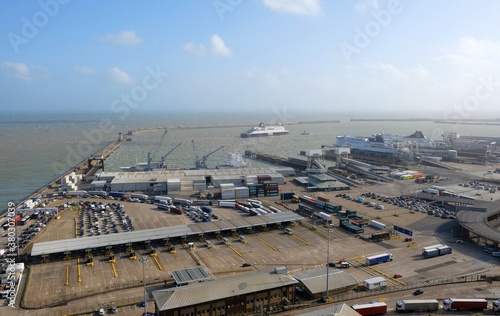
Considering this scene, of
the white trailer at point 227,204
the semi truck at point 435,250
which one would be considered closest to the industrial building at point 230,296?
the semi truck at point 435,250

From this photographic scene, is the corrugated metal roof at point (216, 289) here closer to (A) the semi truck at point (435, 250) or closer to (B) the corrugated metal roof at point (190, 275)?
(B) the corrugated metal roof at point (190, 275)

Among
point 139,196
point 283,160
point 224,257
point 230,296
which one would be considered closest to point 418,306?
point 230,296

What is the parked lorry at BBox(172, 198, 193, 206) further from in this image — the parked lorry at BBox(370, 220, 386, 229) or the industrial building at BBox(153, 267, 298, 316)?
the industrial building at BBox(153, 267, 298, 316)

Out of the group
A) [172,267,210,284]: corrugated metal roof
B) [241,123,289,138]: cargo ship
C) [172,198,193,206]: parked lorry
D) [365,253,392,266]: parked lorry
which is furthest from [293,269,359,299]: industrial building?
[241,123,289,138]: cargo ship

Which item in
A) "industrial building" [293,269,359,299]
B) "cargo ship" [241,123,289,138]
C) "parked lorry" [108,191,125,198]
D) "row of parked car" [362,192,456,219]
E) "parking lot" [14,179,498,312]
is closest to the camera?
"industrial building" [293,269,359,299]

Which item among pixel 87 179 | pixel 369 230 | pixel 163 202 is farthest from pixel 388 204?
pixel 87 179

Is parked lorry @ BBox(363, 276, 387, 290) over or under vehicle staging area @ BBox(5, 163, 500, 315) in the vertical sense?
over

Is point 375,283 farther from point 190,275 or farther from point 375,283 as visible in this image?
point 190,275

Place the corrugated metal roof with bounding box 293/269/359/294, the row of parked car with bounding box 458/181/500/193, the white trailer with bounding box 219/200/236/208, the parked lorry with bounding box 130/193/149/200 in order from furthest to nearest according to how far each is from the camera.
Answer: the row of parked car with bounding box 458/181/500/193 < the parked lorry with bounding box 130/193/149/200 < the white trailer with bounding box 219/200/236/208 < the corrugated metal roof with bounding box 293/269/359/294
